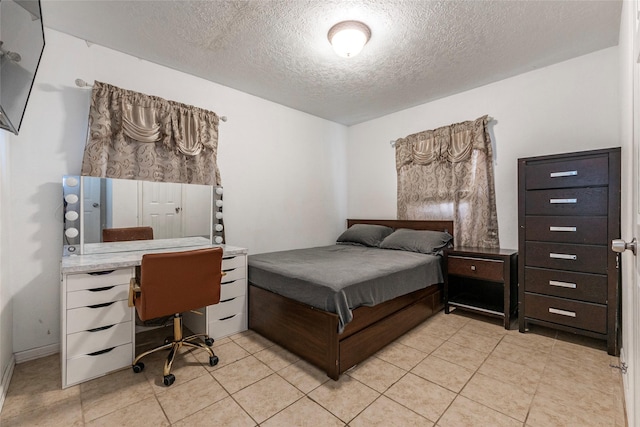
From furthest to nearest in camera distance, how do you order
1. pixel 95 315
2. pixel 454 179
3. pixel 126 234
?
pixel 454 179, pixel 126 234, pixel 95 315

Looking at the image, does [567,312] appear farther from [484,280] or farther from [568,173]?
[568,173]

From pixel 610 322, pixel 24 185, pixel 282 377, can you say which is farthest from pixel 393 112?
pixel 24 185

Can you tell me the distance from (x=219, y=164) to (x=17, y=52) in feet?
6.07

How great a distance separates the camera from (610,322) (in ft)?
7.04

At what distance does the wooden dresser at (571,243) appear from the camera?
2158 millimetres

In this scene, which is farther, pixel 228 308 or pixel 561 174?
pixel 228 308

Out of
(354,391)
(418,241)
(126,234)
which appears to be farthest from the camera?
(418,241)

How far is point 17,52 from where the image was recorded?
131 centimetres

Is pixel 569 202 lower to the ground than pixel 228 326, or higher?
higher

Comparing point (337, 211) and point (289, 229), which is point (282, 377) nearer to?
point (289, 229)

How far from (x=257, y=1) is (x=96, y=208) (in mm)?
2060

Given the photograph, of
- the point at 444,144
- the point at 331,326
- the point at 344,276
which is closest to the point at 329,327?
the point at 331,326

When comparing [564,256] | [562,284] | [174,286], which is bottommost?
[562,284]

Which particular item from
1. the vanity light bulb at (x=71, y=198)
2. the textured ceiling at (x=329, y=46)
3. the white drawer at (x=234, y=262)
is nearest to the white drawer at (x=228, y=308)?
the white drawer at (x=234, y=262)
